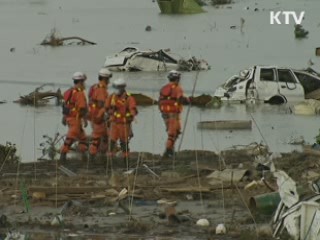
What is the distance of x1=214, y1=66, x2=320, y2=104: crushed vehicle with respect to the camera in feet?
133

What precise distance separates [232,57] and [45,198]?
1634 inches

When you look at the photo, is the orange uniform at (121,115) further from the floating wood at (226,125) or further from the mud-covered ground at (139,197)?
the floating wood at (226,125)

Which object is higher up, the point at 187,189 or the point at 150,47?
the point at 150,47

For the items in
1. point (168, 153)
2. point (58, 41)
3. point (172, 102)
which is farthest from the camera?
point (58, 41)

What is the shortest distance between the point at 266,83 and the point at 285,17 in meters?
43.3

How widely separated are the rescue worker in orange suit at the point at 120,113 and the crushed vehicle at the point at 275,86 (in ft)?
57.0

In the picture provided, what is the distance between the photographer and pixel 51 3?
11200 centimetres

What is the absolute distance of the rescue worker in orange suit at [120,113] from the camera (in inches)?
918

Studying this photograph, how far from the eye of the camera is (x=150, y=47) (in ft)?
223

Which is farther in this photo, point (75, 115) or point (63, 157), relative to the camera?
point (63, 157)

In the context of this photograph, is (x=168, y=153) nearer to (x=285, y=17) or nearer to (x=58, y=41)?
(x=58, y=41)

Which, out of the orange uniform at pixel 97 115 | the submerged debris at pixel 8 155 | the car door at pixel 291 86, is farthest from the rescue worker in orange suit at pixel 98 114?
the car door at pixel 291 86

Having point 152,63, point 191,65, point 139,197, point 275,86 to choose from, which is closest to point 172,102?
point 139,197

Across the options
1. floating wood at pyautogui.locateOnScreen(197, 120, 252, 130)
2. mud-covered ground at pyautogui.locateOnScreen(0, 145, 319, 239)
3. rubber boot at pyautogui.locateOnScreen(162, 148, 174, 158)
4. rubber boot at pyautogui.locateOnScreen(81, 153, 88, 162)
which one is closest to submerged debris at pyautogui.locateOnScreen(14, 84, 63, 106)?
floating wood at pyautogui.locateOnScreen(197, 120, 252, 130)
